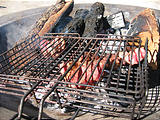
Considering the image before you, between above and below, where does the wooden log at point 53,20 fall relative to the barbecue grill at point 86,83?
above

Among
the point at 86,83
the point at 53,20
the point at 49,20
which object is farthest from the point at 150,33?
the point at 49,20

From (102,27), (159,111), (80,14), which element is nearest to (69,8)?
(80,14)

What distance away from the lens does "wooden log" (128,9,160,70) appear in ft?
6.76

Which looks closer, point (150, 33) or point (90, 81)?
point (90, 81)

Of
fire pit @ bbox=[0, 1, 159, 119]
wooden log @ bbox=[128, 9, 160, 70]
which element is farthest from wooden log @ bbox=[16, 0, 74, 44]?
wooden log @ bbox=[128, 9, 160, 70]

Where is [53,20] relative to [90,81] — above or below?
above

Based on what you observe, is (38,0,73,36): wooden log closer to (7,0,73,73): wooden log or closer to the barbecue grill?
(7,0,73,73): wooden log

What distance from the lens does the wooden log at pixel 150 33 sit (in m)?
2.06

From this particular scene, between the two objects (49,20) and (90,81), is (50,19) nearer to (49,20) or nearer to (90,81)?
(49,20)

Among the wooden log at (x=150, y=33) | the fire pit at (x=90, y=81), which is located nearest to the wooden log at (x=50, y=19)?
the fire pit at (x=90, y=81)

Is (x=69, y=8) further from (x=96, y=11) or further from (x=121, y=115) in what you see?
(x=121, y=115)

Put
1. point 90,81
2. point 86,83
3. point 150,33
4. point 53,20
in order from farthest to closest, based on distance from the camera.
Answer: point 53,20 < point 150,33 < point 90,81 < point 86,83

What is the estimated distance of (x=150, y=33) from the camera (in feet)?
7.54

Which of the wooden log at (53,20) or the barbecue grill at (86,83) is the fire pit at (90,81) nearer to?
the barbecue grill at (86,83)
